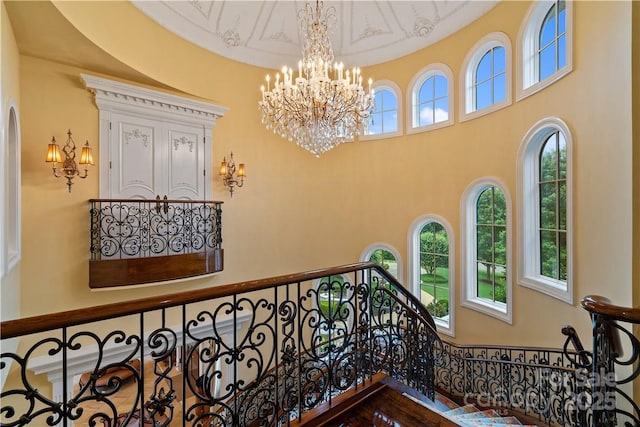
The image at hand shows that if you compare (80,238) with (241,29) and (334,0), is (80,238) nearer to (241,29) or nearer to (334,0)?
(241,29)

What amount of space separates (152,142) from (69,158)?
1.22m

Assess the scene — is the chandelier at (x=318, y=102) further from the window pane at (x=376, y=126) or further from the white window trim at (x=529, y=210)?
the window pane at (x=376, y=126)

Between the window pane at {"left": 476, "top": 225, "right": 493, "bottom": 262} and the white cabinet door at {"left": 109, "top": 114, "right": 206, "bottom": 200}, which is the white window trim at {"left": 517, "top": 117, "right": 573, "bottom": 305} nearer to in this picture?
the window pane at {"left": 476, "top": 225, "right": 493, "bottom": 262}

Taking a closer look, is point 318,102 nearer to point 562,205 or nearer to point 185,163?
point 185,163

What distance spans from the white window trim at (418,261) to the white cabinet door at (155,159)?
173 inches

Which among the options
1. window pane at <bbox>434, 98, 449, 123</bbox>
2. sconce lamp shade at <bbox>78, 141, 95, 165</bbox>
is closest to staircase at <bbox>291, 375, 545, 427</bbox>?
sconce lamp shade at <bbox>78, 141, 95, 165</bbox>

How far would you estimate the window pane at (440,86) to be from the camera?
6020 mm

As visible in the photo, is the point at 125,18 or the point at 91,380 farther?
the point at 125,18

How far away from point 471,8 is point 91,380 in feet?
22.8

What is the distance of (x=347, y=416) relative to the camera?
2.16 metres

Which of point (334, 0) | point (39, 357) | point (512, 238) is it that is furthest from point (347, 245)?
point (39, 357)

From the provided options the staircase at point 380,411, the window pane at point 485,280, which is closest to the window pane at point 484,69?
the window pane at point 485,280

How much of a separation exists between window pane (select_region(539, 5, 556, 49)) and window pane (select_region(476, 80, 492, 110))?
3.24 feet

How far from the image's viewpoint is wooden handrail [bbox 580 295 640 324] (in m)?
1.49
